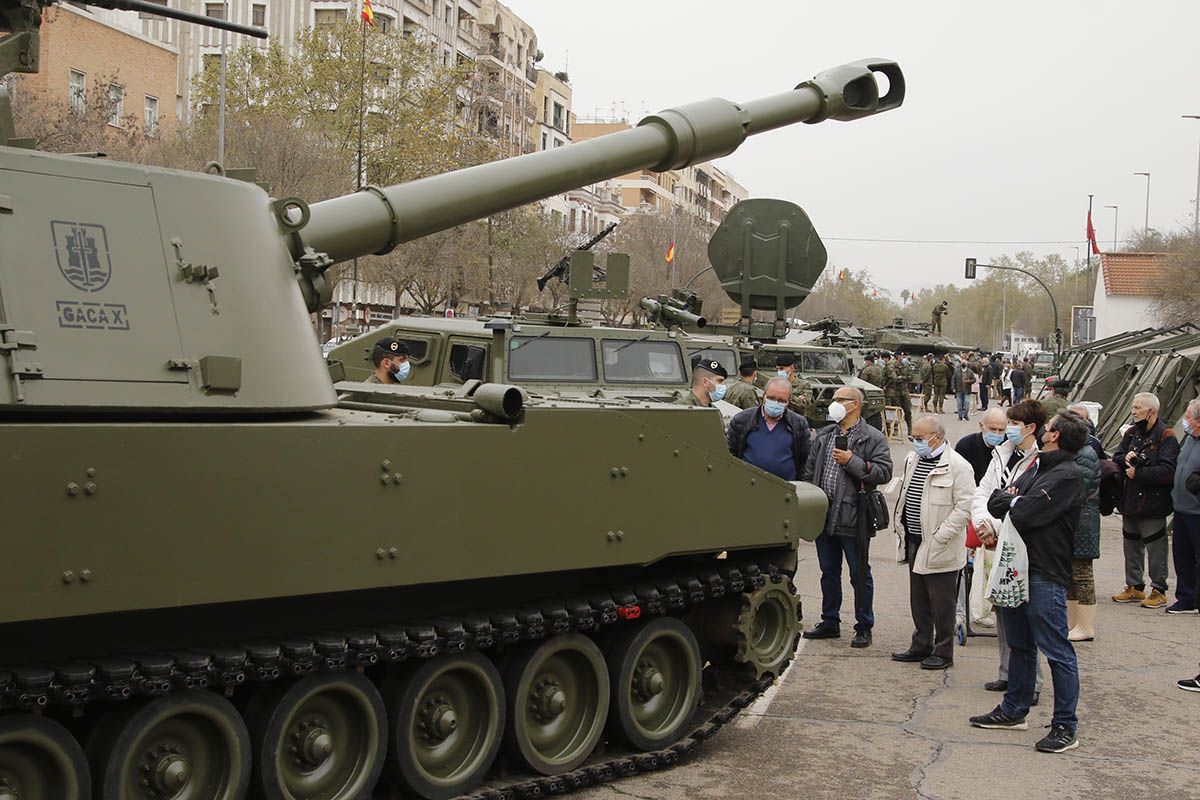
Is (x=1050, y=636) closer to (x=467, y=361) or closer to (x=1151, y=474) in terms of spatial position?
(x=1151, y=474)

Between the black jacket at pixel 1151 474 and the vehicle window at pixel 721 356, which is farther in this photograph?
the vehicle window at pixel 721 356

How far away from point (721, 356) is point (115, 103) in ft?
39.5

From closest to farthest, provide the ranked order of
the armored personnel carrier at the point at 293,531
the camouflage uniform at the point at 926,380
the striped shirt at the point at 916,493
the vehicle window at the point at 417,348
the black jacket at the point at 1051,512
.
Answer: the armored personnel carrier at the point at 293,531 < the black jacket at the point at 1051,512 < the striped shirt at the point at 916,493 < the vehicle window at the point at 417,348 < the camouflage uniform at the point at 926,380

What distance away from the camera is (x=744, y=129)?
849 cm

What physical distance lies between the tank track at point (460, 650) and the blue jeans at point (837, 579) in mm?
2074

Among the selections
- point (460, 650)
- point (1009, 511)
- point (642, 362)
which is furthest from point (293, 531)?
point (642, 362)

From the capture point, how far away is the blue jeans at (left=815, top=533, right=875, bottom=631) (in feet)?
32.1

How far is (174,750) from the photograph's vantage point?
5.23 metres

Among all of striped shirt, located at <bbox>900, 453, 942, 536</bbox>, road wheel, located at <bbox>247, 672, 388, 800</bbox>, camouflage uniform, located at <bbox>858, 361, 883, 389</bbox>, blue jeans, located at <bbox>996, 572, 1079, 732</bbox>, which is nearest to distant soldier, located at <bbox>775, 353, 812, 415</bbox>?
striped shirt, located at <bbox>900, 453, 942, 536</bbox>

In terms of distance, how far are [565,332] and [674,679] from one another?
19.0 ft

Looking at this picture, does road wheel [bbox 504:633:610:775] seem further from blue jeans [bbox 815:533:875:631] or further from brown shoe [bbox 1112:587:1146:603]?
brown shoe [bbox 1112:587:1146:603]

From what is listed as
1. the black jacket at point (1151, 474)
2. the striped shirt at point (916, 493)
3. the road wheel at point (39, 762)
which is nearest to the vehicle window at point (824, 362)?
the black jacket at point (1151, 474)

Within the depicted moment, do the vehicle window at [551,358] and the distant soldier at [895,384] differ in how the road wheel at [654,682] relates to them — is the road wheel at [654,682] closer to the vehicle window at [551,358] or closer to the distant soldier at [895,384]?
the vehicle window at [551,358]

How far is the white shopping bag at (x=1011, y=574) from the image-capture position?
287 inches
